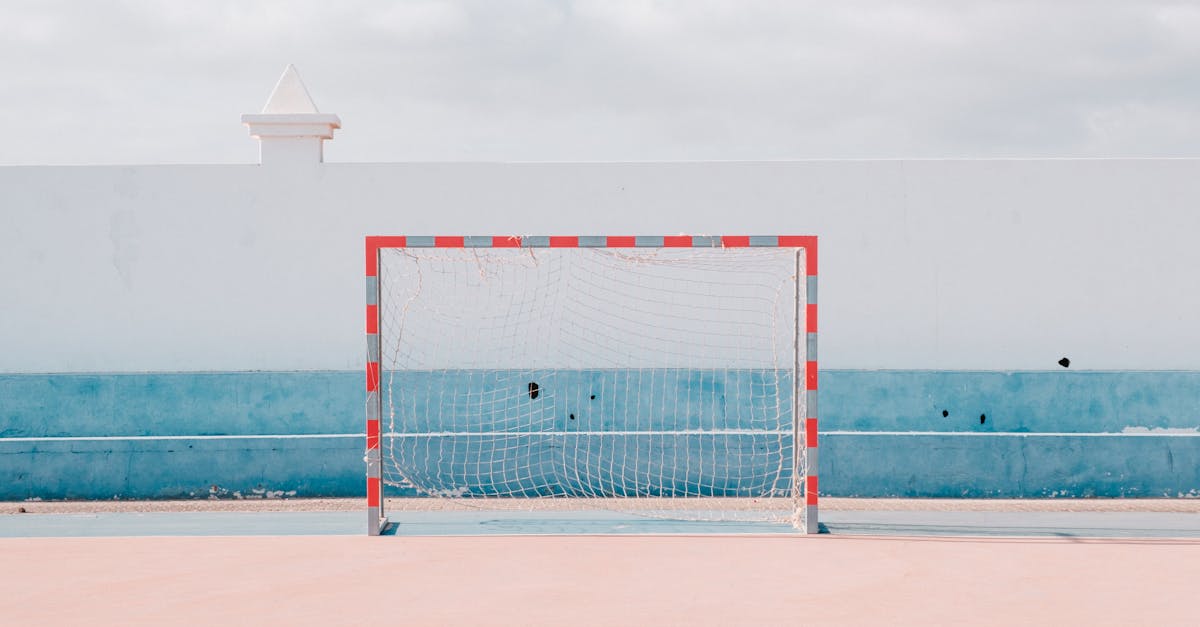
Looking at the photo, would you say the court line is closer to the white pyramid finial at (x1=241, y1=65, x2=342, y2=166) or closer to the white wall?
the white wall

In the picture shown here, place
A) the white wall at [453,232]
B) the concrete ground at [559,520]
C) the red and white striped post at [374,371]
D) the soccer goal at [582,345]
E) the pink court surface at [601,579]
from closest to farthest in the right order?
the pink court surface at [601,579] → the red and white striped post at [374,371] → the concrete ground at [559,520] → the soccer goal at [582,345] → the white wall at [453,232]

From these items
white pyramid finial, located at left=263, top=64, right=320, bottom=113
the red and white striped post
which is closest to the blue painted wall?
the red and white striped post

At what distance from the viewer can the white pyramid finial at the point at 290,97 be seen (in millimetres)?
12234

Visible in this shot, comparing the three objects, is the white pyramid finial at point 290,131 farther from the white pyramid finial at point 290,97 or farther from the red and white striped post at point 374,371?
the red and white striped post at point 374,371

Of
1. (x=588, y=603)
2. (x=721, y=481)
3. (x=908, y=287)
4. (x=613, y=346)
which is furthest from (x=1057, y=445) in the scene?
(x=588, y=603)

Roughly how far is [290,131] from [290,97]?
0.46 meters

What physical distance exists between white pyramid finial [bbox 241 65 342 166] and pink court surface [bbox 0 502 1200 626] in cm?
424

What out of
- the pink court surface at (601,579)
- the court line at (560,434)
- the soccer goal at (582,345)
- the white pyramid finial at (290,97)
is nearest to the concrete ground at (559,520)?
the pink court surface at (601,579)

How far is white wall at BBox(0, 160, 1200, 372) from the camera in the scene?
39.4 ft

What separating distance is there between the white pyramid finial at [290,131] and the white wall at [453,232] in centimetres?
15

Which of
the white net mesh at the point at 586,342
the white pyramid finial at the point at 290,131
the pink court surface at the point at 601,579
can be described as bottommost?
the pink court surface at the point at 601,579

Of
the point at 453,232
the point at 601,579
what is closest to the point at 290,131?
the point at 453,232

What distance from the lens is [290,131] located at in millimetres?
12062

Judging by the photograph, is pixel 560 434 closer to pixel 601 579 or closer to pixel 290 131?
pixel 601 579
